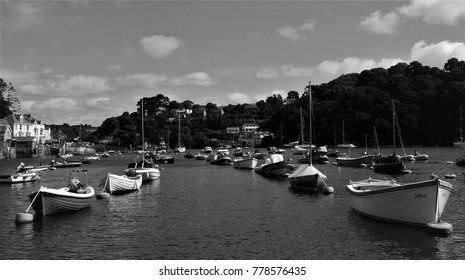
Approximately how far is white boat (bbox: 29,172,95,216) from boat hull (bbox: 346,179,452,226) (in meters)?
21.1

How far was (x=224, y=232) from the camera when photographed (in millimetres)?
27547

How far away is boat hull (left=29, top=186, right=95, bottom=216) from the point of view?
3219 centimetres

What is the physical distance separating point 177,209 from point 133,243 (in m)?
11.6

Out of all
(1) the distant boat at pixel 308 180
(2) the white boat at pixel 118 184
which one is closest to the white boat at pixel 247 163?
(1) the distant boat at pixel 308 180

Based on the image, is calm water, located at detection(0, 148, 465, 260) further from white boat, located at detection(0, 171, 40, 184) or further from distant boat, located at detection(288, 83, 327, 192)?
white boat, located at detection(0, 171, 40, 184)

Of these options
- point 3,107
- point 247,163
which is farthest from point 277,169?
point 3,107

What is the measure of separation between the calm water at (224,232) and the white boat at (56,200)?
804 mm

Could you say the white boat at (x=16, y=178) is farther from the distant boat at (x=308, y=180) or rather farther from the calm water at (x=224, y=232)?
the distant boat at (x=308, y=180)

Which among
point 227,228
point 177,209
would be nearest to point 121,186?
point 177,209

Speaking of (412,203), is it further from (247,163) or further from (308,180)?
(247,163)

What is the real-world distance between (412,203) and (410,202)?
0.13 metres

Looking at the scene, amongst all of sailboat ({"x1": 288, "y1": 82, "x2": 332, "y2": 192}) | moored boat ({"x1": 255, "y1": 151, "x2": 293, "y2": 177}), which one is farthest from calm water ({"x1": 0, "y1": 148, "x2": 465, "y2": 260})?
moored boat ({"x1": 255, "y1": 151, "x2": 293, "y2": 177})
